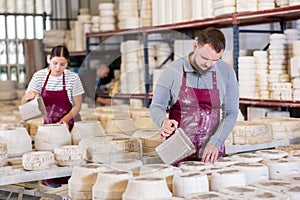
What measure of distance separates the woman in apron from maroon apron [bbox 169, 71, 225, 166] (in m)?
1.70

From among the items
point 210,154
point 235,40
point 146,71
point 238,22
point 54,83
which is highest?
point 238,22

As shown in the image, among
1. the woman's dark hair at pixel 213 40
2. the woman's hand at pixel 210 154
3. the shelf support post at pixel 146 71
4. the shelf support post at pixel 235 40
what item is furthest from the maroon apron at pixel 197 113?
the shelf support post at pixel 146 71

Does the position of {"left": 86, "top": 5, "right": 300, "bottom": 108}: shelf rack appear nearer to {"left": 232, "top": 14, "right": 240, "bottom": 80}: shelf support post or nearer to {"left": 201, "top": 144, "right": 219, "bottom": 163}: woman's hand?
{"left": 232, "top": 14, "right": 240, "bottom": 80}: shelf support post

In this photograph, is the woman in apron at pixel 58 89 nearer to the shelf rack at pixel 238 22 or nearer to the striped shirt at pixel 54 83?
the striped shirt at pixel 54 83

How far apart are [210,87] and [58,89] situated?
2119 mm

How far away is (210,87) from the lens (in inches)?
148

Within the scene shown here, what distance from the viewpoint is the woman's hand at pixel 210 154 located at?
134 inches

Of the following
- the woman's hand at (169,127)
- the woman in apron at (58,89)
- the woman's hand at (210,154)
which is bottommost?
the woman's hand at (210,154)

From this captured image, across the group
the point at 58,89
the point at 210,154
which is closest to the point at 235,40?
the point at 58,89

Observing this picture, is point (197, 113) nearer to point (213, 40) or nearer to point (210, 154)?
point (210, 154)

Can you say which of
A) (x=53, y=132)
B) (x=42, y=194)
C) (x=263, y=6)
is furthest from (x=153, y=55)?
(x=42, y=194)

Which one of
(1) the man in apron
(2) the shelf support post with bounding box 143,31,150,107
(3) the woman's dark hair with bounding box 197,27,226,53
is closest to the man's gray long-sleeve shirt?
(1) the man in apron

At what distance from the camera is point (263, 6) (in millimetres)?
5469

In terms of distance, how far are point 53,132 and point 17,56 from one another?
7.05m
